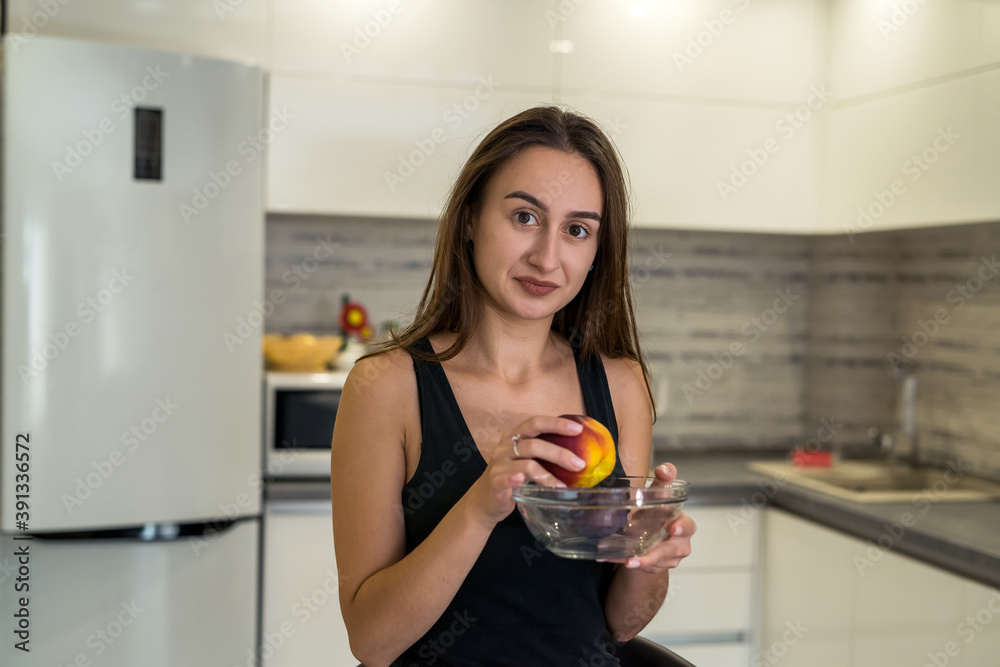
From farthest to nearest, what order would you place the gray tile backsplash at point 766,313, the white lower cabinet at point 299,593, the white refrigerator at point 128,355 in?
the gray tile backsplash at point 766,313
the white lower cabinet at point 299,593
the white refrigerator at point 128,355

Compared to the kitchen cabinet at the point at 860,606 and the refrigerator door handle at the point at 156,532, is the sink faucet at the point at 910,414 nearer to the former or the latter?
the kitchen cabinet at the point at 860,606

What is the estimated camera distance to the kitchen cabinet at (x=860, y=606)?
1.84m

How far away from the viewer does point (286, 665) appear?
7.55 ft

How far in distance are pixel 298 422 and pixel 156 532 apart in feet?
1.39

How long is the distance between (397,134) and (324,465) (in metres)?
0.90

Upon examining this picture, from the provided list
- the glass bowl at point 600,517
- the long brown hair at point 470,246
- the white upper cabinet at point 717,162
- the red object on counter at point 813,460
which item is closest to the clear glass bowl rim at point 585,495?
the glass bowl at point 600,517

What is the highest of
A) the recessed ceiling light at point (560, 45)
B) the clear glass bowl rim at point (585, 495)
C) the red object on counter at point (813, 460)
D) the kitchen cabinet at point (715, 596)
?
the recessed ceiling light at point (560, 45)

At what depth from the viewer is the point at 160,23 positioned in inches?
Answer: 88.0

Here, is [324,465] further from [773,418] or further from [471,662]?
[773,418]

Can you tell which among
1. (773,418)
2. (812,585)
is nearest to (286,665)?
(812,585)

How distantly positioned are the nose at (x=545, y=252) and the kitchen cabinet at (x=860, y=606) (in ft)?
4.19

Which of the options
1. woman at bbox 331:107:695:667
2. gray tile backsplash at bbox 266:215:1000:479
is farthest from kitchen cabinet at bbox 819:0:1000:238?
woman at bbox 331:107:695:667

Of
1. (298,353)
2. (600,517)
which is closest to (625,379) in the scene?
(600,517)

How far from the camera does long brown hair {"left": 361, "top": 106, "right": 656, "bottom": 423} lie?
1.15 meters
